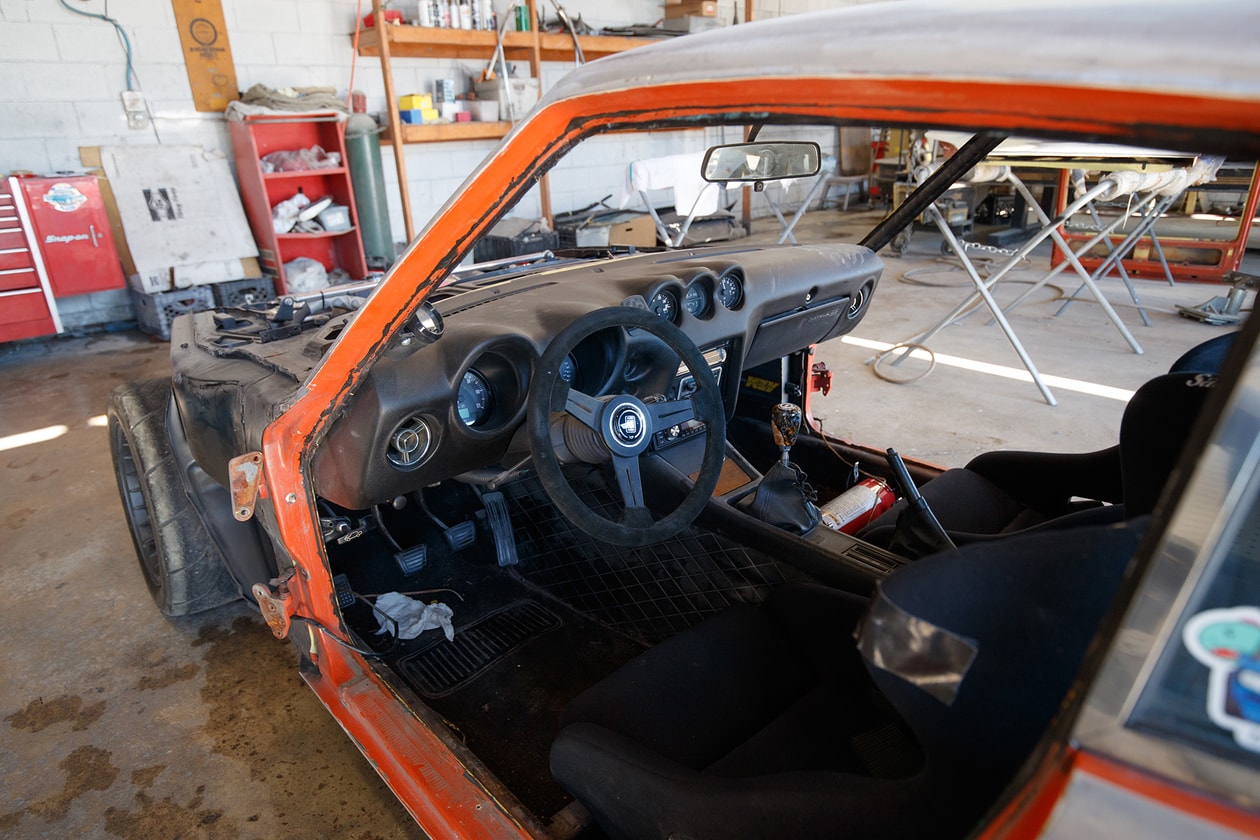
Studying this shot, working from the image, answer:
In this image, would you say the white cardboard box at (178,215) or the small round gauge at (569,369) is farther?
the white cardboard box at (178,215)

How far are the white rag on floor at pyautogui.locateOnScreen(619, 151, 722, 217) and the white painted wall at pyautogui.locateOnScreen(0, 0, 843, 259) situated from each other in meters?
2.61

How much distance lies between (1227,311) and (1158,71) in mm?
6571

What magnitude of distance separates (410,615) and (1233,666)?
2059 mm

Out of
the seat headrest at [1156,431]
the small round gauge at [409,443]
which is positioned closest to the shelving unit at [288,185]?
the small round gauge at [409,443]

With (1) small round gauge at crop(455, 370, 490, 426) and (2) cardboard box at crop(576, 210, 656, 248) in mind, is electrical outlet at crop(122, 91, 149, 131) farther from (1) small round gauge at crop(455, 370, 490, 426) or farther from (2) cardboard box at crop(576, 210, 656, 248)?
(1) small round gauge at crop(455, 370, 490, 426)

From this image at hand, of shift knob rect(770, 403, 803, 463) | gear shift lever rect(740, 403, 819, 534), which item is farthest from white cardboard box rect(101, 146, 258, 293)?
gear shift lever rect(740, 403, 819, 534)

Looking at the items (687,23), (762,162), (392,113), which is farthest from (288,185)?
(762,162)

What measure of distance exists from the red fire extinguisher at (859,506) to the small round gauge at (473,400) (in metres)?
1.07

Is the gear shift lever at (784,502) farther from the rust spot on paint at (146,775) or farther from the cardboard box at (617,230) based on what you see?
the cardboard box at (617,230)

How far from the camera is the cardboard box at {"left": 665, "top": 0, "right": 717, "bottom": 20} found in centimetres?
875

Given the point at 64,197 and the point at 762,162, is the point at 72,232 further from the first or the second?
the point at 762,162

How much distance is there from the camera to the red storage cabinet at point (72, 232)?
517 cm

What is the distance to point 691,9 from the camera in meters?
8.91

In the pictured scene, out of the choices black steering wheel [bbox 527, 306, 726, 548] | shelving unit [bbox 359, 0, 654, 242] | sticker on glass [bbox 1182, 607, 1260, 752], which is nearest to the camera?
sticker on glass [bbox 1182, 607, 1260, 752]
